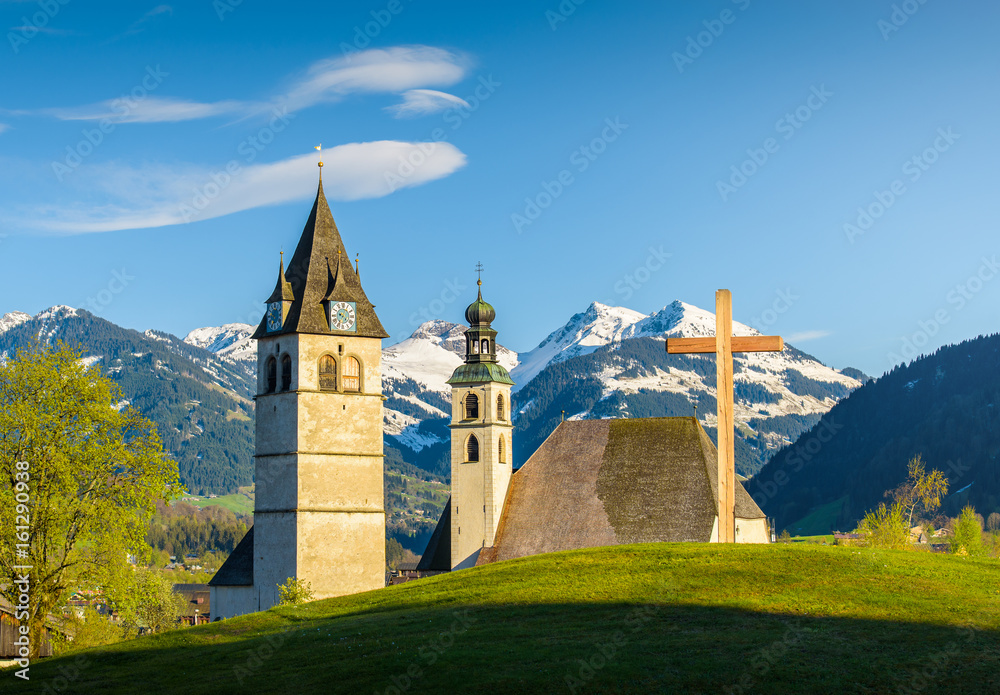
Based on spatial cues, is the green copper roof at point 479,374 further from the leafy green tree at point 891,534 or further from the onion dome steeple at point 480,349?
the leafy green tree at point 891,534

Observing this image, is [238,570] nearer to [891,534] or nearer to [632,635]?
[632,635]

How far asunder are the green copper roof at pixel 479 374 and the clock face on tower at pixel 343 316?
10.4 meters

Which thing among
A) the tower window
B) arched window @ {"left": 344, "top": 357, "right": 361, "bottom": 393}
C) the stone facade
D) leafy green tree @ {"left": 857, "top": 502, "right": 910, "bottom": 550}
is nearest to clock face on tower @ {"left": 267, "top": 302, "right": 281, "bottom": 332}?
the tower window

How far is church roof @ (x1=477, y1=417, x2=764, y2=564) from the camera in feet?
224

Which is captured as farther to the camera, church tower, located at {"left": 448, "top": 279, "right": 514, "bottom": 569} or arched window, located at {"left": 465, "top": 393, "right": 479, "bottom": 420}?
arched window, located at {"left": 465, "top": 393, "right": 479, "bottom": 420}

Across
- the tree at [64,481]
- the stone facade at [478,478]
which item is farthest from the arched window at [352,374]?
the tree at [64,481]

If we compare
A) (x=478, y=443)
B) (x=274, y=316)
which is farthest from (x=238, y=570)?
(x=478, y=443)

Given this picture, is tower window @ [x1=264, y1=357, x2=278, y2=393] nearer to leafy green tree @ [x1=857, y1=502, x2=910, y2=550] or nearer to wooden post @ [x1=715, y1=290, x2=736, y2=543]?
wooden post @ [x1=715, y1=290, x2=736, y2=543]

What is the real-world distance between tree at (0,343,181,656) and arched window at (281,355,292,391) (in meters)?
26.7

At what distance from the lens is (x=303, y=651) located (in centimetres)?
3516

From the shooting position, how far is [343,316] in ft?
227

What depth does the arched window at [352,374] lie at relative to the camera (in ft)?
226

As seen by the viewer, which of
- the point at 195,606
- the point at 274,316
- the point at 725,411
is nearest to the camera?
the point at 725,411

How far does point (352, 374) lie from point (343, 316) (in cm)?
353
